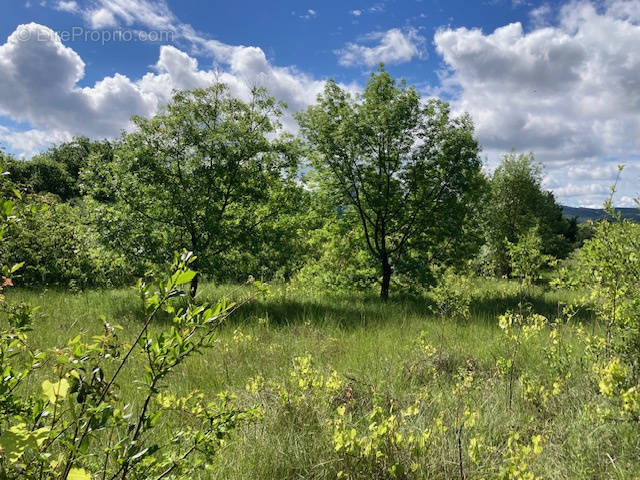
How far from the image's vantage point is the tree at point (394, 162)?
34.5ft

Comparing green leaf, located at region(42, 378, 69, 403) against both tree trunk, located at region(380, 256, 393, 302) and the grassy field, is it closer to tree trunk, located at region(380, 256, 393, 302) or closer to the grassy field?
the grassy field

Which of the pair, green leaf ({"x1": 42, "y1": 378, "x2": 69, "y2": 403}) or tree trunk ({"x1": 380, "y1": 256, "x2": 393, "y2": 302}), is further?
tree trunk ({"x1": 380, "y1": 256, "x2": 393, "y2": 302})

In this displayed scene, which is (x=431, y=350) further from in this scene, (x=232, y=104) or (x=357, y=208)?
(x=232, y=104)

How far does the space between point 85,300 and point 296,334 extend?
6204 millimetres

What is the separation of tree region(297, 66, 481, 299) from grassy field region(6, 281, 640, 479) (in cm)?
338

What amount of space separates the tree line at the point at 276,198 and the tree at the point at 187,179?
0.03m

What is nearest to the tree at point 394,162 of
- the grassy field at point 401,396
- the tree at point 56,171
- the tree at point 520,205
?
the grassy field at point 401,396

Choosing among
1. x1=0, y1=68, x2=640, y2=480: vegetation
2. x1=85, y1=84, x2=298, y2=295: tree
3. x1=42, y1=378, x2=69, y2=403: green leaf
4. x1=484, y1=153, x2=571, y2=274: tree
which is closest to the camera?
x1=42, y1=378, x2=69, y2=403: green leaf

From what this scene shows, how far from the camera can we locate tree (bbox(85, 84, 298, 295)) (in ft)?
29.9

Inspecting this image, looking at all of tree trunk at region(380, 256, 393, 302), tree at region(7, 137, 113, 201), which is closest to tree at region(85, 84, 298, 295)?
tree trunk at region(380, 256, 393, 302)

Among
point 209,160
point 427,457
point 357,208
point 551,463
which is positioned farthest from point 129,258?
point 551,463

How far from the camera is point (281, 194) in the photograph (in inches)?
410

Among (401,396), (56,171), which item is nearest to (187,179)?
(401,396)

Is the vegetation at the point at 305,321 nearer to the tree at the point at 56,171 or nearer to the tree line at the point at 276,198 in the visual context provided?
the tree line at the point at 276,198
